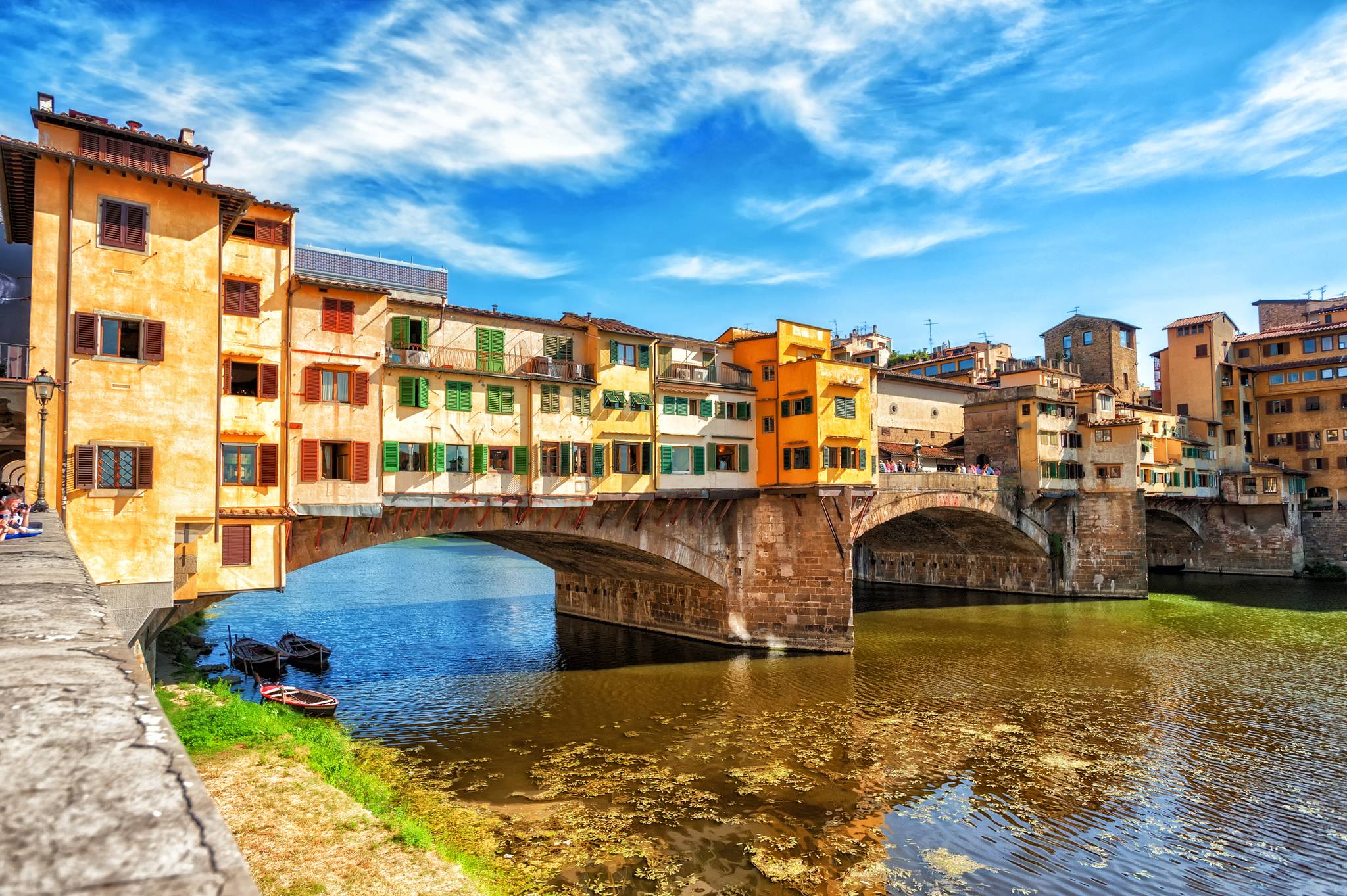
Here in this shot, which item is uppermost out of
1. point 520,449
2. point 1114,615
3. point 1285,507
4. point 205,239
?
point 205,239

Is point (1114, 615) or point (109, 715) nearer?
point (109, 715)

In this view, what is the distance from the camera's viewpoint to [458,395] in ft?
105

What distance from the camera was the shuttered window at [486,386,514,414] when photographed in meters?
32.8

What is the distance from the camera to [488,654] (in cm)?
3975

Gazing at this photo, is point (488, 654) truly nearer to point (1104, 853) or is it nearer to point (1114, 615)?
point (1104, 853)

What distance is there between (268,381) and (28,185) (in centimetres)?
815

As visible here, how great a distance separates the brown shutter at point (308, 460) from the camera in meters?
27.3

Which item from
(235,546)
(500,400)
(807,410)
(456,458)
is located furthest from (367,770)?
(807,410)

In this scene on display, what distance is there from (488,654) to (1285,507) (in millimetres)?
69096

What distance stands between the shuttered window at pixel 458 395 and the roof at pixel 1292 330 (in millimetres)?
75884

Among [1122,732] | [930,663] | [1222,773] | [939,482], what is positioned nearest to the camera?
[1222,773]

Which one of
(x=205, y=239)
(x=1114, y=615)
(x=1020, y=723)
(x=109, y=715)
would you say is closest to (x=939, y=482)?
(x=1114, y=615)

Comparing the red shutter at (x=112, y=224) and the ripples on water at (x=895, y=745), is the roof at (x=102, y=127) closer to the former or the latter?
the red shutter at (x=112, y=224)

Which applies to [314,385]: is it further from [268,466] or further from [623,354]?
[623,354]
